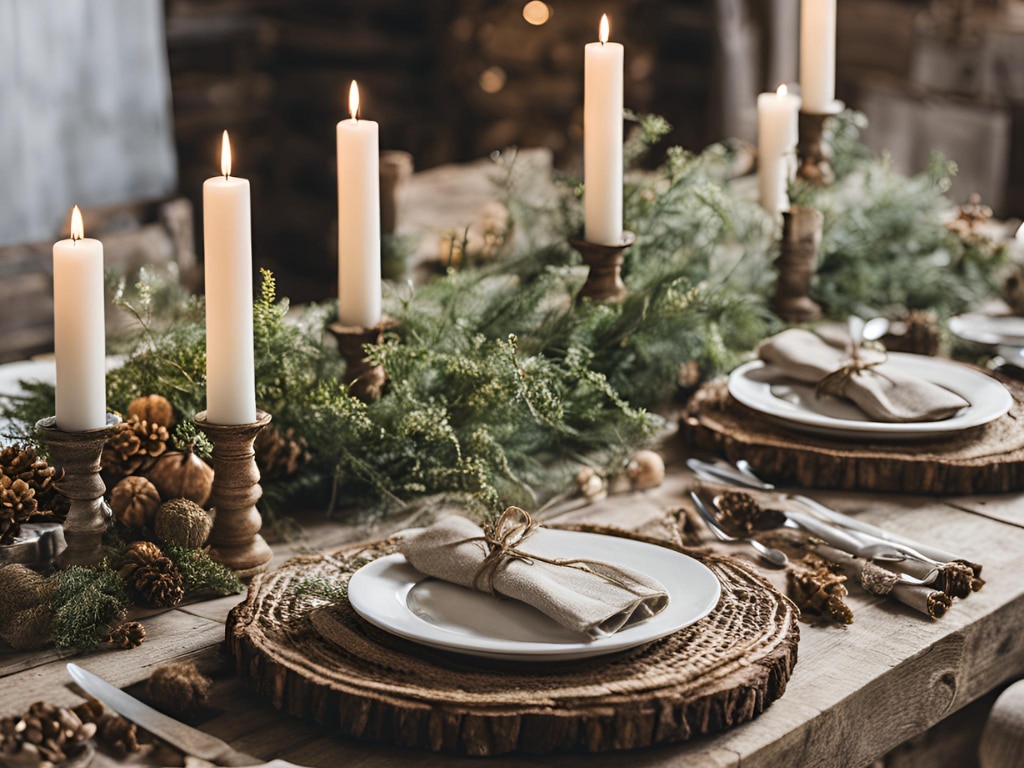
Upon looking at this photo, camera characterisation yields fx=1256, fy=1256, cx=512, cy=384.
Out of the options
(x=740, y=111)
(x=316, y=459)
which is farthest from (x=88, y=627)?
(x=740, y=111)

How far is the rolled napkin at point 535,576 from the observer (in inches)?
40.8

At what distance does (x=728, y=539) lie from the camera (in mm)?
1386

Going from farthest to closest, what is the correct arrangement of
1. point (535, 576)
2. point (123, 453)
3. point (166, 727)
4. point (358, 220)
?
point (358, 220)
point (123, 453)
point (535, 576)
point (166, 727)

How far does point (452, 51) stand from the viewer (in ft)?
18.4

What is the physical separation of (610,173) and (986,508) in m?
0.62

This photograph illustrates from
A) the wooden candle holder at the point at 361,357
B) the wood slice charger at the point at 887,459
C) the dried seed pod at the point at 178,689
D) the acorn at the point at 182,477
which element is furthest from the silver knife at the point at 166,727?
the wood slice charger at the point at 887,459

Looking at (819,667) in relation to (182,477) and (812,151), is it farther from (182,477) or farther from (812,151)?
(812,151)

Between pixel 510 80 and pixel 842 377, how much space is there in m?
4.08

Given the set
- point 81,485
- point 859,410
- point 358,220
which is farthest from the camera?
point 859,410

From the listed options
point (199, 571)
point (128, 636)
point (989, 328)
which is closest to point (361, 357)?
point (199, 571)

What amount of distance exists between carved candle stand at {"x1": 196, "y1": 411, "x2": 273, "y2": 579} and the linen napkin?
0.75 meters

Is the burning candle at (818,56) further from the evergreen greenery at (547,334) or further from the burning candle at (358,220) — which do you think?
the burning candle at (358,220)

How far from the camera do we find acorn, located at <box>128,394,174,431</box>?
136 cm

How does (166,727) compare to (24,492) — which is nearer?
(166,727)
